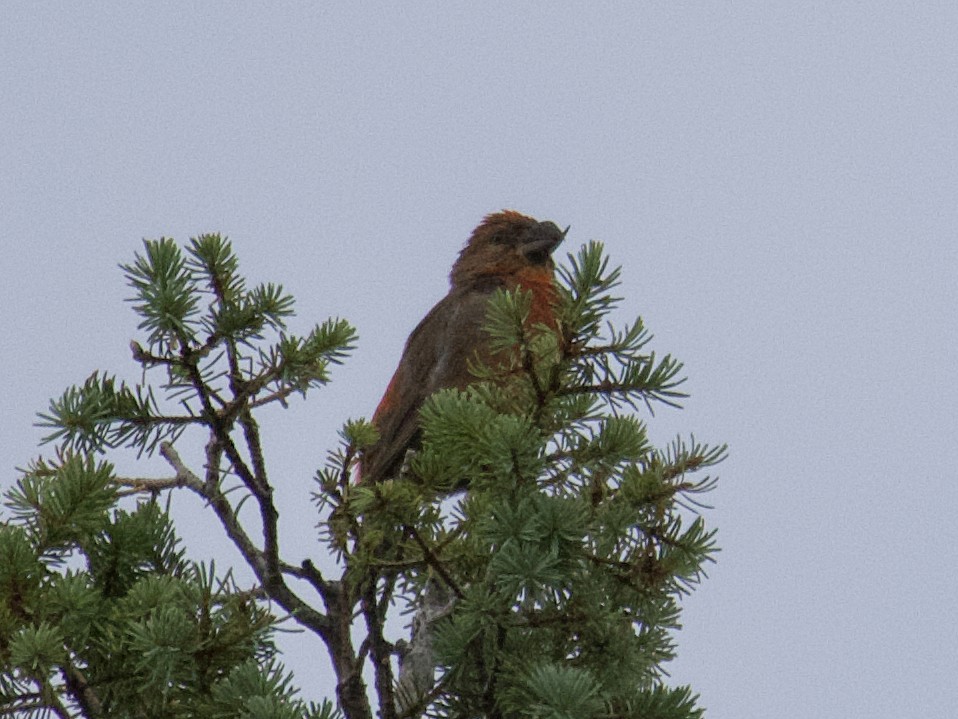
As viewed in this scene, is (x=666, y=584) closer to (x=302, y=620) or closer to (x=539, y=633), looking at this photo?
(x=539, y=633)

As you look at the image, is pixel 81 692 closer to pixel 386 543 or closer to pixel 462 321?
pixel 386 543

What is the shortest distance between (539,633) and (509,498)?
37cm

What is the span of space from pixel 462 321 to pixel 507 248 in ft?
3.36

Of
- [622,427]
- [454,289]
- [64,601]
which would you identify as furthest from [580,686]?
[454,289]

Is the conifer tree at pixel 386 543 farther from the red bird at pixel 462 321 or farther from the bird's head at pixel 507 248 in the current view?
the bird's head at pixel 507 248

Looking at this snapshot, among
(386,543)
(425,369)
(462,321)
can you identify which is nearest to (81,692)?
(386,543)

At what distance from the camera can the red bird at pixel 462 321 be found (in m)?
5.34

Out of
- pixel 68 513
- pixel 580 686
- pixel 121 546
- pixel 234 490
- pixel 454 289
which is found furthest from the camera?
pixel 454 289

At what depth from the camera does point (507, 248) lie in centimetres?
709

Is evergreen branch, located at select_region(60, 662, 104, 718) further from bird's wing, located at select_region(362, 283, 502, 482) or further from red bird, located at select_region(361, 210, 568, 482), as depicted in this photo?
bird's wing, located at select_region(362, 283, 502, 482)

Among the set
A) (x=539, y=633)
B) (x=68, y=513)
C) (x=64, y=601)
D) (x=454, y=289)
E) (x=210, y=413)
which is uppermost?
(x=454, y=289)

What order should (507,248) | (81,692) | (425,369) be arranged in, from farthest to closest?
(507,248), (425,369), (81,692)

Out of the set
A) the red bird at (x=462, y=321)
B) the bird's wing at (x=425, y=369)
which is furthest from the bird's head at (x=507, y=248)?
the bird's wing at (x=425, y=369)

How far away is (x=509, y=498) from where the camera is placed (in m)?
2.57
